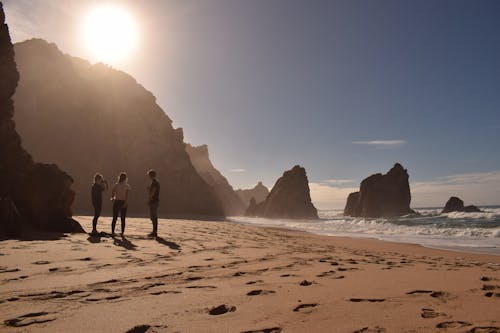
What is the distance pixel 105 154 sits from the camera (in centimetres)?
5869

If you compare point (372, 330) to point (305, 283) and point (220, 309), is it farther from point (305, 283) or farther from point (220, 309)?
point (305, 283)

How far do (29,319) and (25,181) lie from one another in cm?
902

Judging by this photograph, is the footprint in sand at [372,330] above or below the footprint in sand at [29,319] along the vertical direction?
above

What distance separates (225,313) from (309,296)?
1059mm

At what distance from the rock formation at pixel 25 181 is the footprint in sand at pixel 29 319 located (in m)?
7.53

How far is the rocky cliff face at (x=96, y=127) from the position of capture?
2213 inches

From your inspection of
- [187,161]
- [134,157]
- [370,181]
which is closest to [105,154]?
[134,157]

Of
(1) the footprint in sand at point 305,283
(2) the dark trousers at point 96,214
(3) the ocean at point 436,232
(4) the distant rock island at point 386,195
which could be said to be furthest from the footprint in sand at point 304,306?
(4) the distant rock island at point 386,195

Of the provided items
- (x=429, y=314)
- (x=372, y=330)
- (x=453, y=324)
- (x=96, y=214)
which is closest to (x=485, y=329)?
(x=453, y=324)

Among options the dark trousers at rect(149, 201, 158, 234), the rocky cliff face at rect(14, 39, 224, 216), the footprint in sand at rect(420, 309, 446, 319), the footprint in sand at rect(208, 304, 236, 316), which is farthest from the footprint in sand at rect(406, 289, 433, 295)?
the rocky cliff face at rect(14, 39, 224, 216)

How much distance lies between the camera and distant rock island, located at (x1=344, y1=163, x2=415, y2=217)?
107 metres

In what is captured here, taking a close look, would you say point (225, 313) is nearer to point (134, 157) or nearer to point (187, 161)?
point (134, 157)

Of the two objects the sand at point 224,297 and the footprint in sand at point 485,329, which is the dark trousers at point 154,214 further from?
the footprint in sand at point 485,329

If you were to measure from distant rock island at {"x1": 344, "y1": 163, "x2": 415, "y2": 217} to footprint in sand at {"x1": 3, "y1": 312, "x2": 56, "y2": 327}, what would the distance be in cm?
11237
